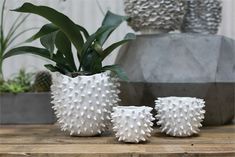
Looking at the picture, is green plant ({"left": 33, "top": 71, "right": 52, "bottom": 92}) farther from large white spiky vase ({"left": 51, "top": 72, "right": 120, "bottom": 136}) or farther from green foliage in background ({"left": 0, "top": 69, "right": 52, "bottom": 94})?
large white spiky vase ({"left": 51, "top": 72, "right": 120, "bottom": 136})

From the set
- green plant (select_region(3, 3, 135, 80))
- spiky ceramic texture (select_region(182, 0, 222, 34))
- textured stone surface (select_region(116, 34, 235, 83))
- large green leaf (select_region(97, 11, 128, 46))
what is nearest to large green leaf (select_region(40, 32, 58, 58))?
green plant (select_region(3, 3, 135, 80))

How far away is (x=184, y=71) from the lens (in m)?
0.88

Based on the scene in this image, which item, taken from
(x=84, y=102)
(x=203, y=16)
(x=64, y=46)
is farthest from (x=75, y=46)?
(x=203, y=16)

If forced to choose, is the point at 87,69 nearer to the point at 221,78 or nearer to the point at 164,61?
the point at 164,61

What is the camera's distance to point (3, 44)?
3.36ft

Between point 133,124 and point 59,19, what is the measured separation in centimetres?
27

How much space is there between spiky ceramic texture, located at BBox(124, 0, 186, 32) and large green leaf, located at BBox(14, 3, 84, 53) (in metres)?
0.20

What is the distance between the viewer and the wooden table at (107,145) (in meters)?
0.60

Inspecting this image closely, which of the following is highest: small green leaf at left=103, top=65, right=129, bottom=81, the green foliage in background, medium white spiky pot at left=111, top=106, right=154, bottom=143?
small green leaf at left=103, top=65, right=129, bottom=81

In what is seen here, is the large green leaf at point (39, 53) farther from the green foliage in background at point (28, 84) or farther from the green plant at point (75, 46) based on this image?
the green foliage in background at point (28, 84)

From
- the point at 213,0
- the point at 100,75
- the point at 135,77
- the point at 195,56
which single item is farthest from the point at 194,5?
the point at 100,75

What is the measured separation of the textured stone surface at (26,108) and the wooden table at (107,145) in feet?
0.39

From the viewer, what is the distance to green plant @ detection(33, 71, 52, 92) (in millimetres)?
1000

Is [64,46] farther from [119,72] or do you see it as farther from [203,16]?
[203,16]
